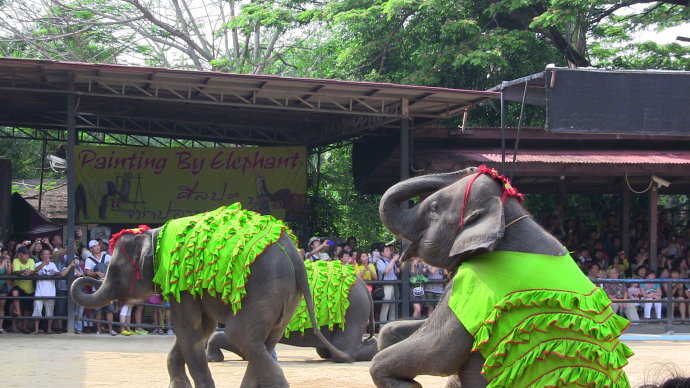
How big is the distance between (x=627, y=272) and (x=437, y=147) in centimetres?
449

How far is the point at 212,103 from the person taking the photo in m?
16.0

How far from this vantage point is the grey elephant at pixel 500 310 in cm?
395

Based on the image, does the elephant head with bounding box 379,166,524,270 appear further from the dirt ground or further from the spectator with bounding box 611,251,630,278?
the spectator with bounding box 611,251,630,278

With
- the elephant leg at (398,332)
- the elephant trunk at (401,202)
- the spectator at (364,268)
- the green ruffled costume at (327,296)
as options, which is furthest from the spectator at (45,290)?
the elephant trunk at (401,202)

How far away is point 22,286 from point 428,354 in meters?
12.0

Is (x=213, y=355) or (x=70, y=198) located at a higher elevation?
(x=70, y=198)

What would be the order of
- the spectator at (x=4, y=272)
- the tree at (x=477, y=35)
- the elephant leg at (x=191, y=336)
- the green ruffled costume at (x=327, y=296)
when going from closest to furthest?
1. the elephant leg at (x=191, y=336)
2. the green ruffled costume at (x=327, y=296)
3. the spectator at (x=4, y=272)
4. the tree at (x=477, y=35)

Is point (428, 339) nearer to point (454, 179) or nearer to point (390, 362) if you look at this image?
point (390, 362)

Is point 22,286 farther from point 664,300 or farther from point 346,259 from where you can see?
point 664,300

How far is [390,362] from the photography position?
13.5 feet

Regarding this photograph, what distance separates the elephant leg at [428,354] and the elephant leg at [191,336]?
153 inches

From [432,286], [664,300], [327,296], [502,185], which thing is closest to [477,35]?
[432,286]

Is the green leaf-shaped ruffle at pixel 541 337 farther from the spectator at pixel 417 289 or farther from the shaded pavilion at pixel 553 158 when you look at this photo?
the shaded pavilion at pixel 553 158

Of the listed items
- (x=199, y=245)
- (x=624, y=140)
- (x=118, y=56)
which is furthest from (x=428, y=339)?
(x=118, y=56)
